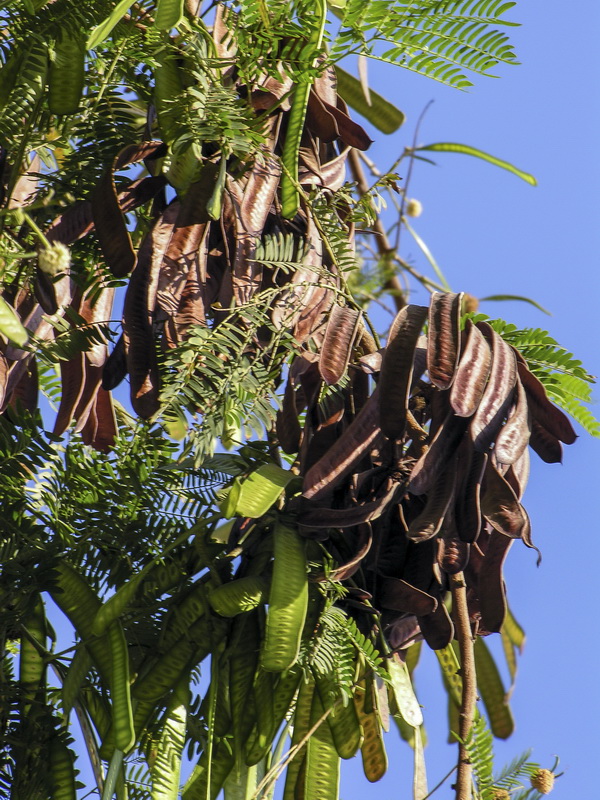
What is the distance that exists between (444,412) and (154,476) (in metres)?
0.32

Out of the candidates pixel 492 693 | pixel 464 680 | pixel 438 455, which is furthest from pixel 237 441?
pixel 492 693

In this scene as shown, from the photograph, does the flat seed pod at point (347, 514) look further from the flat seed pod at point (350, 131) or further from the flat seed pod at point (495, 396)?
the flat seed pod at point (350, 131)

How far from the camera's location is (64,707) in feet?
3.54

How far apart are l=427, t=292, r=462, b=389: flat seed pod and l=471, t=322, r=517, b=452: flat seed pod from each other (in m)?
0.05

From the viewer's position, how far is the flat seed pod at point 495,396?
1089mm

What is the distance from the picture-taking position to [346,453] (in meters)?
1.07

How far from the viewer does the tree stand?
109cm

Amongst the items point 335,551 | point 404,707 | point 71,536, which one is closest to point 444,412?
point 335,551

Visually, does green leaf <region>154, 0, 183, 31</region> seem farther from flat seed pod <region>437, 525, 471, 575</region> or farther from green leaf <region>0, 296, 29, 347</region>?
flat seed pod <region>437, 525, 471, 575</region>

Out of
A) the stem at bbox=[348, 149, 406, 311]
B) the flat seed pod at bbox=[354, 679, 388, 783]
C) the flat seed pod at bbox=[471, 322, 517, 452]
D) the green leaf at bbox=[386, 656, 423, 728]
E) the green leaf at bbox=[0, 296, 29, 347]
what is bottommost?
the flat seed pod at bbox=[354, 679, 388, 783]

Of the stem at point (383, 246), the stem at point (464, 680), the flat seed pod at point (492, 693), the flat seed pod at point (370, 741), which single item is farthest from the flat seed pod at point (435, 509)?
the stem at point (383, 246)

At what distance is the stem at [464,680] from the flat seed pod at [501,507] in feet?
0.29

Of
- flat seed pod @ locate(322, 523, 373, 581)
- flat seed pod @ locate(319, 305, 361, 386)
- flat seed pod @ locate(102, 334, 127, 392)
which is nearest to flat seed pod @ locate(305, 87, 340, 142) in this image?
flat seed pod @ locate(319, 305, 361, 386)

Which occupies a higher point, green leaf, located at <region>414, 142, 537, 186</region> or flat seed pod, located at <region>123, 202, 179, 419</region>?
green leaf, located at <region>414, 142, 537, 186</region>
